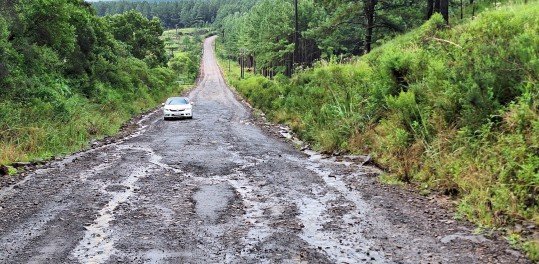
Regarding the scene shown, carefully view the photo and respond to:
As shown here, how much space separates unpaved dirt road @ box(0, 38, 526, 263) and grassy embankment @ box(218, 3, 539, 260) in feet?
2.20

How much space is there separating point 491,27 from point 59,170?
36.3ft

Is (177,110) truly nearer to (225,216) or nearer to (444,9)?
(444,9)

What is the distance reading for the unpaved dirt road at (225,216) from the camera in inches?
252

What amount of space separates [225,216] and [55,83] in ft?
61.3

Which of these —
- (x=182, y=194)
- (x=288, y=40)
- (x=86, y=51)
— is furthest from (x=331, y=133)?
(x=288, y=40)

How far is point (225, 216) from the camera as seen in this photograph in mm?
8242

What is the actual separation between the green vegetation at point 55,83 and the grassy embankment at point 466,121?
9282 mm

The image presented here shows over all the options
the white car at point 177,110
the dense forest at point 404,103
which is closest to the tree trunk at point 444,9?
the dense forest at point 404,103

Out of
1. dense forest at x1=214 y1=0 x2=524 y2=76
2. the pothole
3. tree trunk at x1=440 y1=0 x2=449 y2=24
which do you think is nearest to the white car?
dense forest at x1=214 y1=0 x2=524 y2=76

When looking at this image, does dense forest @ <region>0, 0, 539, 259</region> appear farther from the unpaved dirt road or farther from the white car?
the white car

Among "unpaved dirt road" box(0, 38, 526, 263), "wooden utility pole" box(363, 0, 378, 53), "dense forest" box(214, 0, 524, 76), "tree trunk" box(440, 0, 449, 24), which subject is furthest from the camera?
"wooden utility pole" box(363, 0, 378, 53)

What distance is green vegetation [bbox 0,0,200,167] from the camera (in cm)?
1627

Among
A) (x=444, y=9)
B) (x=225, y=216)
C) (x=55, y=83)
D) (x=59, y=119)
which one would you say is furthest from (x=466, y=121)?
(x=55, y=83)

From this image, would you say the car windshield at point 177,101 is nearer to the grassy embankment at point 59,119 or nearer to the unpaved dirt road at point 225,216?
the grassy embankment at point 59,119
